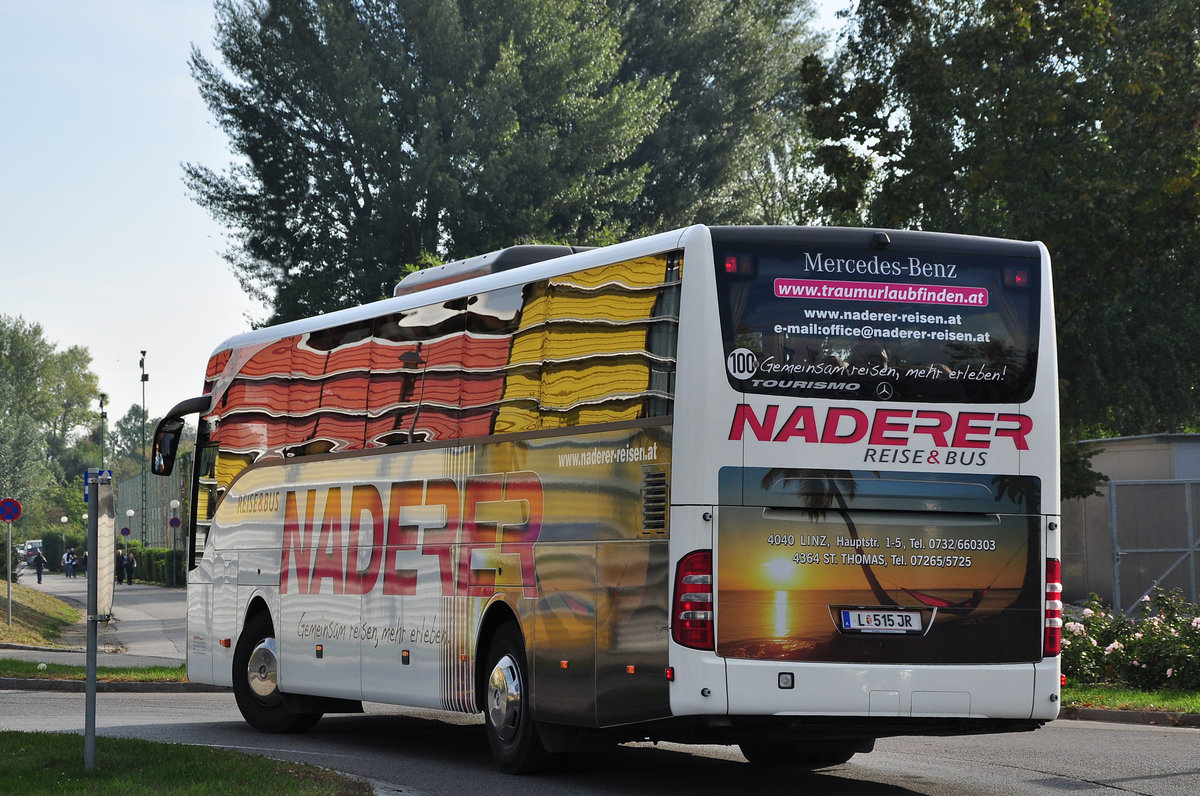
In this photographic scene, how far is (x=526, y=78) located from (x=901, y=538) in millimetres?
37783

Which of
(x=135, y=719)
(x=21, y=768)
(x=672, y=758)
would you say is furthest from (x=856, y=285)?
(x=135, y=719)

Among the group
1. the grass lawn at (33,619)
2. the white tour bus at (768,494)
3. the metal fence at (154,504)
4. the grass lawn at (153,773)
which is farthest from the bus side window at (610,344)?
the metal fence at (154,504)

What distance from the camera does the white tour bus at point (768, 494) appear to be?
32.7 ft

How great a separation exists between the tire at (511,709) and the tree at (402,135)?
31945 millimetres

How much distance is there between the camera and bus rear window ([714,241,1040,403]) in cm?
1015

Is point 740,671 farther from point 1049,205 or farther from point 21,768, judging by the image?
point 1049,205

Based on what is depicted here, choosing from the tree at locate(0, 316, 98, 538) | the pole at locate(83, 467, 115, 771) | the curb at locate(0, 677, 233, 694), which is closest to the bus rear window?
the pole at locate(83, 467, 115, 771)

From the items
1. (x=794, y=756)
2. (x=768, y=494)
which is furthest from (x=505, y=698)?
(x=768, y=494)

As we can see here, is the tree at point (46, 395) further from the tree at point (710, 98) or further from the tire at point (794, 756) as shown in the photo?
the tire at point (794, 756)

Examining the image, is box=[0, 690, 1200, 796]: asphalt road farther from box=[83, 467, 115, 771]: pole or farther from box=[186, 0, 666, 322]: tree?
box=[186, 0, 666, 322]: tree

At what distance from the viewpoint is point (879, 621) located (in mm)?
10102

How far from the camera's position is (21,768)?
1129cm

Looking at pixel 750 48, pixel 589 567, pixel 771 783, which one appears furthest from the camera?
pixel 750 48

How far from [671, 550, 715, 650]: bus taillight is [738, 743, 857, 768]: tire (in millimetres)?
3084
